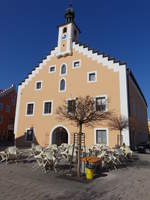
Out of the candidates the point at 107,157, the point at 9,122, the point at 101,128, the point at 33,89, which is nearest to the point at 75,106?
the point at 107,157

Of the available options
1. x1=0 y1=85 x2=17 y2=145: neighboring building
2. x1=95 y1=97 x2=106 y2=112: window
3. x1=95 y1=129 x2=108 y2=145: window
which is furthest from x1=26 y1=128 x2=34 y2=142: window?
x1=0 y1=85 x2=17 y2=145: neighboring building

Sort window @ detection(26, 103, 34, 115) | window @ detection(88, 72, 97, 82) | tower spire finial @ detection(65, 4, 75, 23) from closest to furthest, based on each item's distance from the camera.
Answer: window @ detection(88, 72, 97, 82) → window @ detection(26, 103, 34, 115) → tower spire finial @ detection(65, 4, 75, 23)

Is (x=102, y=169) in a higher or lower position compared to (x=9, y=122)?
lower

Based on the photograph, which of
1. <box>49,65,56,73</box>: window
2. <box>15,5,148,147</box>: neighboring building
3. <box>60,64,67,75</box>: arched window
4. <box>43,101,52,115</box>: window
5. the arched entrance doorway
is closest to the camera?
<box>15,5,148,147</box>: neighboring building

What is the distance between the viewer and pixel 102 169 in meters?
9.02

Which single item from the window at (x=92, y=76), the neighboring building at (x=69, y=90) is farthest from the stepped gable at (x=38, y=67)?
the window at (x=92, y=76)

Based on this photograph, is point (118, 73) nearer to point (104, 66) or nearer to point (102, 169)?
point (104, 66)

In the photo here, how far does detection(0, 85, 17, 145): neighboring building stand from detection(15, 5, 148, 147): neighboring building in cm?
1124

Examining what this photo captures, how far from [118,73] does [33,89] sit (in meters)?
12.1

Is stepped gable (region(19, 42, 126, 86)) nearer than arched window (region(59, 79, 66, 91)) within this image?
Yes

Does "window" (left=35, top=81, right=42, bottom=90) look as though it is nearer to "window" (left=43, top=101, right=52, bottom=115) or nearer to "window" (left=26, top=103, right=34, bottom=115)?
"window" (left=26, top=103, right=34, bottom=115)

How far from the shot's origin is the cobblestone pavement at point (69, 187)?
509cm

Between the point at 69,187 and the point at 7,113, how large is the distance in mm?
31030

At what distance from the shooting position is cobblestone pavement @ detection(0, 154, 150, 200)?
5094 millimetres
